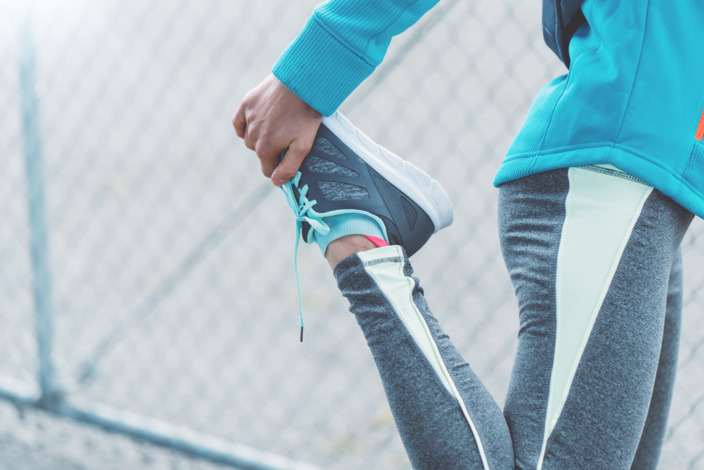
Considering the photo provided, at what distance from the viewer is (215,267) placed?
3105mm

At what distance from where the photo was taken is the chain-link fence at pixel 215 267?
78.0 inches

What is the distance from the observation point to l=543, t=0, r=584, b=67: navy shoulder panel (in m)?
0.91

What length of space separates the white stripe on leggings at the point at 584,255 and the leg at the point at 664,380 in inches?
11.0

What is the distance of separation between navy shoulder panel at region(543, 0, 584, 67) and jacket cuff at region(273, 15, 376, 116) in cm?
27

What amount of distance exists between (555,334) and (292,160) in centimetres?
43

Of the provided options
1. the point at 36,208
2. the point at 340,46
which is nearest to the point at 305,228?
the point at 340,46

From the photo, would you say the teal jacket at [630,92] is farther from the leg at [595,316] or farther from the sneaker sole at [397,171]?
the sneaker sole at [397,171]

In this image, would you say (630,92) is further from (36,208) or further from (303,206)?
(36,208)

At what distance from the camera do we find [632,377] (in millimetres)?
844

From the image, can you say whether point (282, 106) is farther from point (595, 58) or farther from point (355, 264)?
point (595, 58)

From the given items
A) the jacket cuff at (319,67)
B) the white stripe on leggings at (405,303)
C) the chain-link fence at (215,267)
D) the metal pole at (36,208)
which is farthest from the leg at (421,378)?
the metal pole at (36,208)

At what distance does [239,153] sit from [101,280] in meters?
1.40

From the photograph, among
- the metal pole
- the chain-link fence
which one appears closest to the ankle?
the chain-link fence

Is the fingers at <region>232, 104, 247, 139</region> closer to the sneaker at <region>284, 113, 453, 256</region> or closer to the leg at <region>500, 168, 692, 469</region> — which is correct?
the sneaker at <region>284, 113, 453, 256</region>
